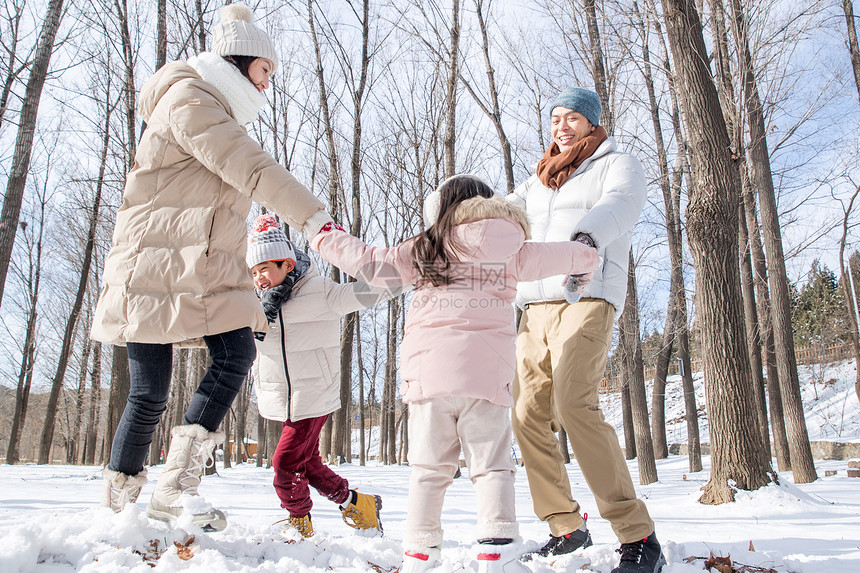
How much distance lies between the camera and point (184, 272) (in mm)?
2074

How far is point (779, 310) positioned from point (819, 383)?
76.0 ft

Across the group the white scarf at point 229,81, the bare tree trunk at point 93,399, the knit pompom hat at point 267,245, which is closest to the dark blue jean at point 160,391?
the knit pompom hat at point 267,245

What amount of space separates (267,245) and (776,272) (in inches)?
382

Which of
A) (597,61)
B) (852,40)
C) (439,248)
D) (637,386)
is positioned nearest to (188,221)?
(439,248)

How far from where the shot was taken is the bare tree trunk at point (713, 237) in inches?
183

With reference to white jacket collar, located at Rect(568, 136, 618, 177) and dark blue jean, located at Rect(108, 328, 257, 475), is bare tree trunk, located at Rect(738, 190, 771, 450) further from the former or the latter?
dark blue jean, located at Rect(108, 328, 257, 475)

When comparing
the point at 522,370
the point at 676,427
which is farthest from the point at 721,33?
the point at 676,427

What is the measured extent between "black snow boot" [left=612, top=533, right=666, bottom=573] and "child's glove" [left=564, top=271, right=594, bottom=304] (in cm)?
101

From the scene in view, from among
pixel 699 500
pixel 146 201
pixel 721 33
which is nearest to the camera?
pixel 146 201

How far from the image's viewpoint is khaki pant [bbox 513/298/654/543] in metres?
2.18

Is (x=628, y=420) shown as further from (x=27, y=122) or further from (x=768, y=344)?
(x=27, y=122)

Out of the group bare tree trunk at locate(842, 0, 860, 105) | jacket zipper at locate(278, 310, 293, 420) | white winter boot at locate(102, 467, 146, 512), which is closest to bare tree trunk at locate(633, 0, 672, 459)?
bare tree trunk at locate(842, 0, 860, 105)

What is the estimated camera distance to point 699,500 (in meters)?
4.50

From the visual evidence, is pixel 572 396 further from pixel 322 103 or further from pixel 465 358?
pixel 322 103
